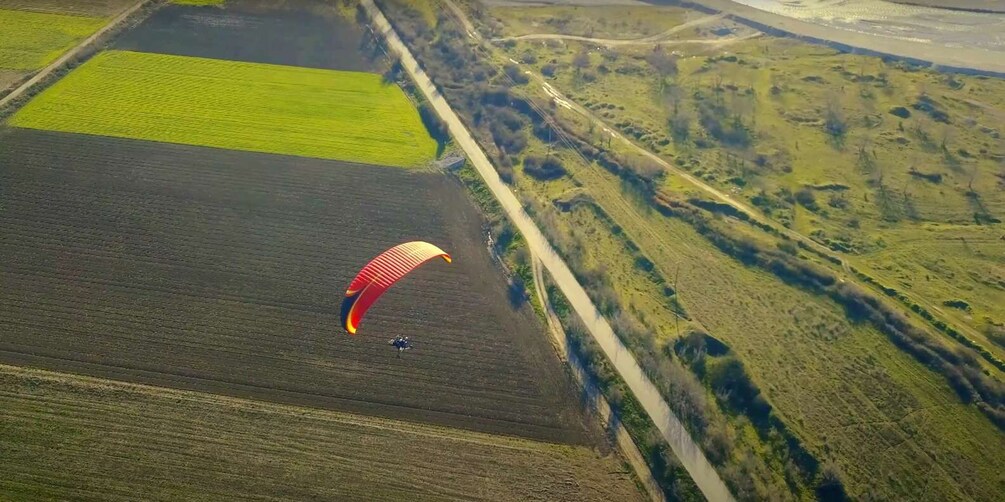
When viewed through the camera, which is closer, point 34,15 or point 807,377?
point 807,377

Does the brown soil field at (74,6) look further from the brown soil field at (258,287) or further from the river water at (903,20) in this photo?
the river water at (903,20)

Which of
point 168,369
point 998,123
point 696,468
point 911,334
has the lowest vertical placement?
point 168,369

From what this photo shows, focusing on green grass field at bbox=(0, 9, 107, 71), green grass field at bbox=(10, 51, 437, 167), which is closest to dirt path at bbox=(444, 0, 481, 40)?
green grass field at bbox=(10, 51, 437, 167)

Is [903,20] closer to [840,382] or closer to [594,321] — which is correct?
[840,382]

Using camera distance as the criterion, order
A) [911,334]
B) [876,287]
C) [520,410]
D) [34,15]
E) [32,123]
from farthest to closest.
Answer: [34,15]
[32,123]
[876,287]
[911,334]
[520,410]

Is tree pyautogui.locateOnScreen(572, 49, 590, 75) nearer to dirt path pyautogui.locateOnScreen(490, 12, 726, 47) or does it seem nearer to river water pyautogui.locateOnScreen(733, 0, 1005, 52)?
dirt path pyautogui.locateOnScreen(490, 12, 726, 47)

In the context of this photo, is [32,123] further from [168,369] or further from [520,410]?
[520,410]

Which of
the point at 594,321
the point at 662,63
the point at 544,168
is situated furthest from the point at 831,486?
the point at 662,63

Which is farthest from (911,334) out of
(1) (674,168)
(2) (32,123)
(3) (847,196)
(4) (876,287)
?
(2) (32,123)
